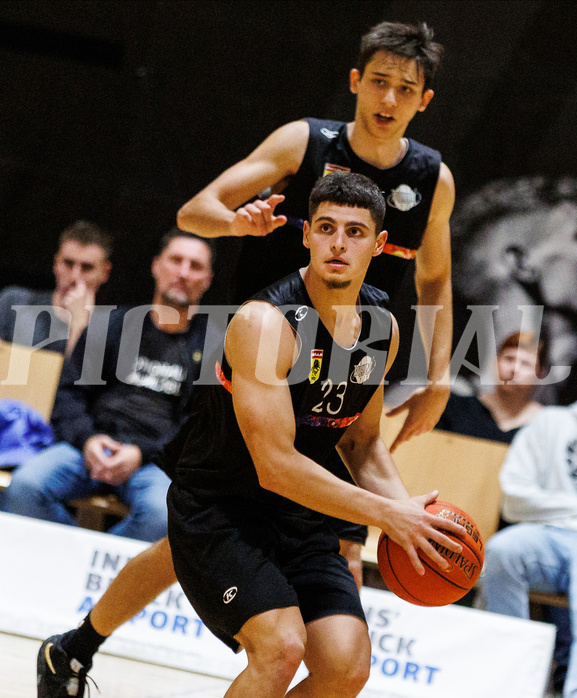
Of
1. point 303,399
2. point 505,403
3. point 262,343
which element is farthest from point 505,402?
point 262,343

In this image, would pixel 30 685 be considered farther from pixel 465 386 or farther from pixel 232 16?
pixel 232 16

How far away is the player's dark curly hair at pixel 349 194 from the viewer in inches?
103

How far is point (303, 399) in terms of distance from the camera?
102 inches

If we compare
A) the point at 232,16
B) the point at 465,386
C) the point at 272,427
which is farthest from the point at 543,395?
the point at 272,427

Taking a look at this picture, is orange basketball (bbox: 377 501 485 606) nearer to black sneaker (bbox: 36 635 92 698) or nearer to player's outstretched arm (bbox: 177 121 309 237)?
black sneaker (bbox: 36 635 92 698)

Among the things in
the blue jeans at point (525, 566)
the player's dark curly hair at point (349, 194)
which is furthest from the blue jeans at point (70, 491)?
the player's dark curly hair at point (349, 194)

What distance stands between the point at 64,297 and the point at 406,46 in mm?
2955

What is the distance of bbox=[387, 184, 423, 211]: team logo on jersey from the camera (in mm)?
3234

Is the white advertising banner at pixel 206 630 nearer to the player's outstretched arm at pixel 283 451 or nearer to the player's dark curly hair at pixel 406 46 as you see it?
the player's outstretched arm at pixel 283 451

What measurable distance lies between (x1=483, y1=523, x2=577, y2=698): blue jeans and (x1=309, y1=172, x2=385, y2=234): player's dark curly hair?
2.37 metres

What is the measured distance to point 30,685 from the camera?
136 inches

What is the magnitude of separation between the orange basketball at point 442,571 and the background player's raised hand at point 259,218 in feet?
3.32

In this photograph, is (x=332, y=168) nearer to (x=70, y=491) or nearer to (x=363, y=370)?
(x=363, y=370)

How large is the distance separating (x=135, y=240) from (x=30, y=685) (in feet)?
9.49
